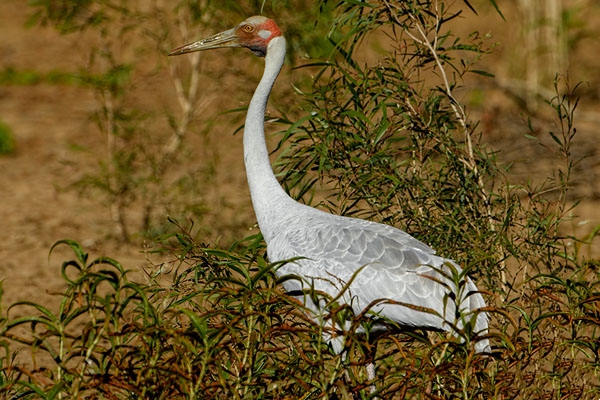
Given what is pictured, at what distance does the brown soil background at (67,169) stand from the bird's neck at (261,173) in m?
1.30

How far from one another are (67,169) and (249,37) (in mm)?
6423

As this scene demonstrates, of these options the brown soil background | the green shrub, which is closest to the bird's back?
the brown soil background

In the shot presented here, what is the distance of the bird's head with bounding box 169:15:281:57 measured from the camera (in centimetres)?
570

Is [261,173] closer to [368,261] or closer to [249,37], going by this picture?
[368,261]

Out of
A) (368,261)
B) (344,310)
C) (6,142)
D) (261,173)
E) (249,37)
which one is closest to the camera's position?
(344,310)

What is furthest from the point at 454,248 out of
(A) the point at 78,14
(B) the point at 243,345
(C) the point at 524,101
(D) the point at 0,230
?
(C) the point at 524,101

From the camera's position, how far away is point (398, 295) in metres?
4.67

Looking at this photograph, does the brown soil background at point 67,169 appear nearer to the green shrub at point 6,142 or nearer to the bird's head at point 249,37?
the green shrub at point 6,142

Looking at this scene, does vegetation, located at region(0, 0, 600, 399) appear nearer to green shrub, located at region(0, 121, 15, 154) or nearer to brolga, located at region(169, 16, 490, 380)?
brolga, located at region(169, 16, 490, 380)

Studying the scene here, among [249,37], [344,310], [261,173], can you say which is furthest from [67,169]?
[344,310]

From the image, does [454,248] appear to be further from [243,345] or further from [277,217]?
[243,345]

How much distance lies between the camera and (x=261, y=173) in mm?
5219

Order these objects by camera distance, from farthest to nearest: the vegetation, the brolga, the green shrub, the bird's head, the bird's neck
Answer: the green shrub → the bird's head → the bird's neck → the brolga → the vegetation

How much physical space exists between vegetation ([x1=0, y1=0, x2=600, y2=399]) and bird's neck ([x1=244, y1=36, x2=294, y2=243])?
→ 0.15 m
